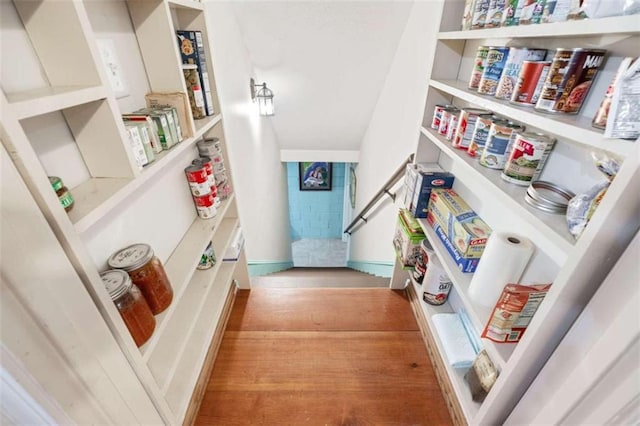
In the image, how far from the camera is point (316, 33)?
191 cm

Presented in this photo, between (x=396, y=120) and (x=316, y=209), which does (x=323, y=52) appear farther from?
(x=316, y=209)

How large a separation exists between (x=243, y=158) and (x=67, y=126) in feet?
4.33

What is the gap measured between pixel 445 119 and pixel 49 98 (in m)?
1.25

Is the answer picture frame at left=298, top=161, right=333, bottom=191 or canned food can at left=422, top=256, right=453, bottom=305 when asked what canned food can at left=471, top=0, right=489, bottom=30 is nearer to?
canned food can at left=422, top=256, right=453, bottom=305

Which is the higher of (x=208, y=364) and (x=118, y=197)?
(x=118, y=197)

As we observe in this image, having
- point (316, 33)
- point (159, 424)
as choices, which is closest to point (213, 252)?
point (159, 424)

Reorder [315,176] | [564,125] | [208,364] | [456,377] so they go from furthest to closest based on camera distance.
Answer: [315,176], [208,364], [456,377], [564,125]

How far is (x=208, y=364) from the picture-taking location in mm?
1381

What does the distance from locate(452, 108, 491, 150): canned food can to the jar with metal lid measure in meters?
1.18

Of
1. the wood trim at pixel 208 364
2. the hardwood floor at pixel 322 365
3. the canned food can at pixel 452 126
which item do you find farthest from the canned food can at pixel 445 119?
the wood trim at pixel 208 364

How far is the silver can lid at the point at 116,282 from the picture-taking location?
0.70 metres

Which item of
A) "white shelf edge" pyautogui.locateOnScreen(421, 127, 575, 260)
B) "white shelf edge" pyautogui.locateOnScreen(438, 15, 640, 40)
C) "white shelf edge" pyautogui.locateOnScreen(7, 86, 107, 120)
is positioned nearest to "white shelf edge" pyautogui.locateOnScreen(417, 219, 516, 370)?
"white shelf edge" pyautogui.locateOnScreen(421, 127, 575, 260)

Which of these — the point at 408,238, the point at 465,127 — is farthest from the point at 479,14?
the point at 408,238

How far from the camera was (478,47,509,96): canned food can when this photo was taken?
33.4 inches
